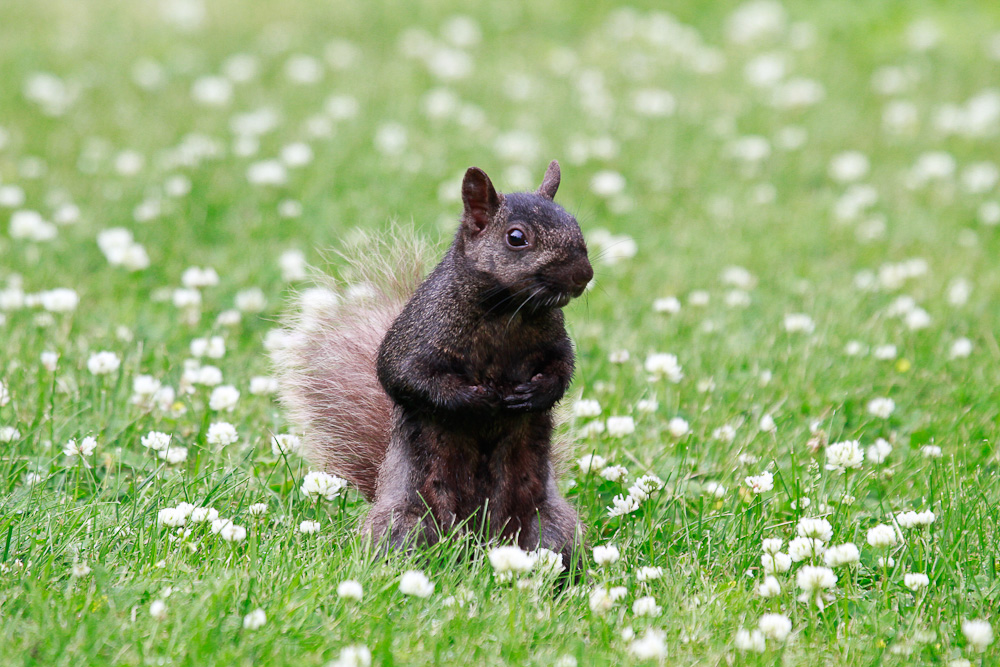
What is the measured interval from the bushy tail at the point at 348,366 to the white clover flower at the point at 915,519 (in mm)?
1383

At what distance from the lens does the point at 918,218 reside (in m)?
6.25

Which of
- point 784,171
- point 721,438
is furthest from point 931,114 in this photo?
point 721,438

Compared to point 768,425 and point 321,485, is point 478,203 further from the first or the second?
point 768,425

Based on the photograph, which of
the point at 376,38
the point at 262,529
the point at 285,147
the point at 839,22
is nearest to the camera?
the point at 262,529

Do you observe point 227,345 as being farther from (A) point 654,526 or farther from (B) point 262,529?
(A) point 654,526

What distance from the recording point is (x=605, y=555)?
9.02ft

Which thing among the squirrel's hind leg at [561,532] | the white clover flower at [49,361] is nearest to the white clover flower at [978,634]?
the squirrel's hind leg at [561,532]

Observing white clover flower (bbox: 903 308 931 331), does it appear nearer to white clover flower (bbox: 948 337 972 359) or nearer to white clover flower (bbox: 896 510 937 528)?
white clover flower (bbox: 948 337 972 359)

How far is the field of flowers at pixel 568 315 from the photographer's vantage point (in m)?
2.56

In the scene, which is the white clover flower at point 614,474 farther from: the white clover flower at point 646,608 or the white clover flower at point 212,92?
the white clover flower at point 212,92

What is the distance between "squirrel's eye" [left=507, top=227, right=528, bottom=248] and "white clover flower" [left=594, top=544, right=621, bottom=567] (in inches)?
29.9

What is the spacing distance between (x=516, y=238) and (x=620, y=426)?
962 mm

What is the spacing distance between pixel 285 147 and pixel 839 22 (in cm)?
514

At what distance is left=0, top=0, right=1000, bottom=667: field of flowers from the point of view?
256 cm
